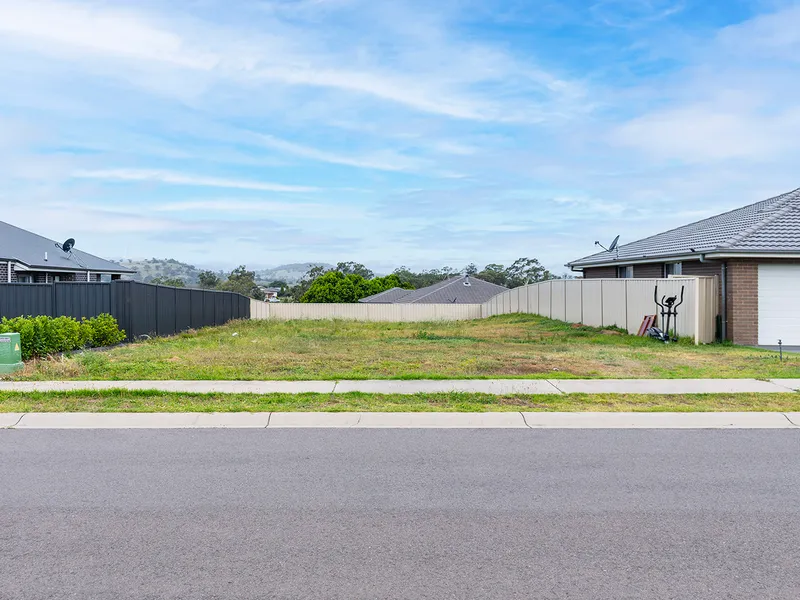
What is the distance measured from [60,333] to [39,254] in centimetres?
2740

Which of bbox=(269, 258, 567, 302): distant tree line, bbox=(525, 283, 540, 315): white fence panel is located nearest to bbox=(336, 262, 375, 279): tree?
bbox=(269, 258, 567, 302): distant tree line

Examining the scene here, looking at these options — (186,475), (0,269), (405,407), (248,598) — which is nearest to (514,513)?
(248,598)

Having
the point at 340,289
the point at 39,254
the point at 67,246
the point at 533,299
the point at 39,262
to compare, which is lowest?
the point at 533,299

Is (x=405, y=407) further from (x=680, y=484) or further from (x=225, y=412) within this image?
(x=680, y=484)

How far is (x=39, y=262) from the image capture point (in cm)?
3806

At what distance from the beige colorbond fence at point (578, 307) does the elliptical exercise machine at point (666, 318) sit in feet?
0.60

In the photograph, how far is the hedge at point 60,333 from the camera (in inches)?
583

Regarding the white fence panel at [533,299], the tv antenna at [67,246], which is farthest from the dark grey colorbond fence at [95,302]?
the tv antenna at [67,246]

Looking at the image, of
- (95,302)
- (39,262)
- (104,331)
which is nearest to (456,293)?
(39,262)

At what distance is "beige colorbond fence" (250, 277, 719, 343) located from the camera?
64.0ft

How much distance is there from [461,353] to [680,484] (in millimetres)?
10511

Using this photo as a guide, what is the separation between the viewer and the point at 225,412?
362 inches

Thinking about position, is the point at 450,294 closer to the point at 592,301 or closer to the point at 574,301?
the point at 574,301

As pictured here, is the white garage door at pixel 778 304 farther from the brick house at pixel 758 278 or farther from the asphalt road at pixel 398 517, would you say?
the asphalt road at pixel 398 517
